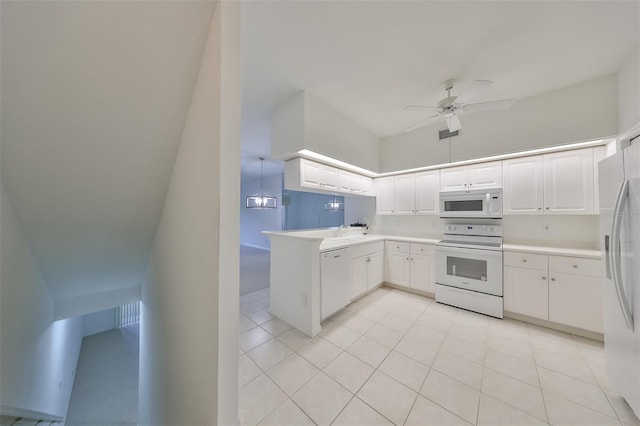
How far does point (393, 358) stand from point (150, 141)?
259 centimetres

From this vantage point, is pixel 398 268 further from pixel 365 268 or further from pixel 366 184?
pixel 366 184

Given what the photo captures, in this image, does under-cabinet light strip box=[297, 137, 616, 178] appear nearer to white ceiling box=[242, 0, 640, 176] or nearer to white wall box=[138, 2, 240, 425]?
white ceiling box=[242, 0, 640, 176]

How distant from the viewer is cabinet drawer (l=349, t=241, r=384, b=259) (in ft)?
9.53

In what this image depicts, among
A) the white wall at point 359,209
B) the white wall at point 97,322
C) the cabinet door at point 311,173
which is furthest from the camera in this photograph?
the white wall at point 97,322

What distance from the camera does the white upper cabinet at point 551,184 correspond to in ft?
7.91

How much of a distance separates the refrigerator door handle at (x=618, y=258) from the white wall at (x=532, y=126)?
159 cm

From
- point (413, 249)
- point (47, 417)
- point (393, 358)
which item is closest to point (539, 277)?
point (413, 249)

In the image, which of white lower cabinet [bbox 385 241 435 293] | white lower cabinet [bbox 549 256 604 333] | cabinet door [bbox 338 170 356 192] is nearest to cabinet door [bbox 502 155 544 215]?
white lower cabinet [bbox 549 256 604 333]

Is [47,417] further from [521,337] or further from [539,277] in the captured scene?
[539,277]

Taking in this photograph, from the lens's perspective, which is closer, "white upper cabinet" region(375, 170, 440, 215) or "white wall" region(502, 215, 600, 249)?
"white wall" region(502, 215, 600, 249)

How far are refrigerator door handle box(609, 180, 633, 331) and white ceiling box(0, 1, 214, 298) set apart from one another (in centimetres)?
267

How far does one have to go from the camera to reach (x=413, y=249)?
3.32 meters

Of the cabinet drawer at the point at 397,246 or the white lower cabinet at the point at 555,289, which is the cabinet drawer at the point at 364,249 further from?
the white lower cabinet at the point at 555,289

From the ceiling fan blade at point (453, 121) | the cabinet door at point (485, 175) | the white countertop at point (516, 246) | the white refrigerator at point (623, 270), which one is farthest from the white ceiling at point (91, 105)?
the cabinet door at point (485, 175)
